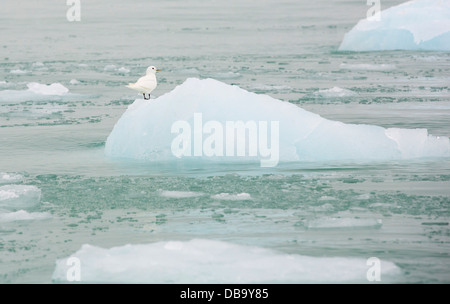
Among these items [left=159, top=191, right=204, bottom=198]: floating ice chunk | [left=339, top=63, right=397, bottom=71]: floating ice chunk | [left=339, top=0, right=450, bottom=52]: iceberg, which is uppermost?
[left=339, top=0, right=450, bottom=52]: iceberg

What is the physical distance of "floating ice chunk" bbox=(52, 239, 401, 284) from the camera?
5355 mm

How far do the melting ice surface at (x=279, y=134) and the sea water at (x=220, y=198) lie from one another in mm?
192

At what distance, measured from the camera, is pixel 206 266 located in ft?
18.0

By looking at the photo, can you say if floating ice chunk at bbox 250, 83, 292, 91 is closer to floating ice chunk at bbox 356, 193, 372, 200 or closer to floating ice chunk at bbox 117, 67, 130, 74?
floating ice chunk at bbox 117, 67, 130, 74

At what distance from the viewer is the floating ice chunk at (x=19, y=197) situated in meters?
7.31

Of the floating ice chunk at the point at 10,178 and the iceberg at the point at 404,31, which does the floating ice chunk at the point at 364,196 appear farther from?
the iceberg at the point at 404,31

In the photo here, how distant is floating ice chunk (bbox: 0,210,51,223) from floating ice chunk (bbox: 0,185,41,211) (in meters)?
0.23

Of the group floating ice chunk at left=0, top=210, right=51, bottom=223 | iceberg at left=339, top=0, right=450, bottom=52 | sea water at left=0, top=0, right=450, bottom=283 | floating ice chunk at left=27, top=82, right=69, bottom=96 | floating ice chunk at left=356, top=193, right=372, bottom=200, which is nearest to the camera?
sea water at left=0, top=0, right=450, bottom=283

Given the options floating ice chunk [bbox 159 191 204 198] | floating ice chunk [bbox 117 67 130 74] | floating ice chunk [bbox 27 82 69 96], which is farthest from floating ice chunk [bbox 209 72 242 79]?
floating ice chunk [bbox 159 191 204 198]

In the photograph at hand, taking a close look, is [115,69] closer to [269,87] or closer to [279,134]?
[269,87]

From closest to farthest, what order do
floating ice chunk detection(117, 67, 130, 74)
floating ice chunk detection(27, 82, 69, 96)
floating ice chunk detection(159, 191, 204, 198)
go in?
1. floating ice chunk detection(159, 191, 204, 198)
2. floating ice chunk detection(27, 82, 69, 96)
3. floating ice chunk detection(117, 67, 130, 74)

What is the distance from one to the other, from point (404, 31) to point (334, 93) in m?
8.19

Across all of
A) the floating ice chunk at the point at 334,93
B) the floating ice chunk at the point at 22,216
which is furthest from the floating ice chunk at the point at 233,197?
the floating ice chunk at the point at 334,93
